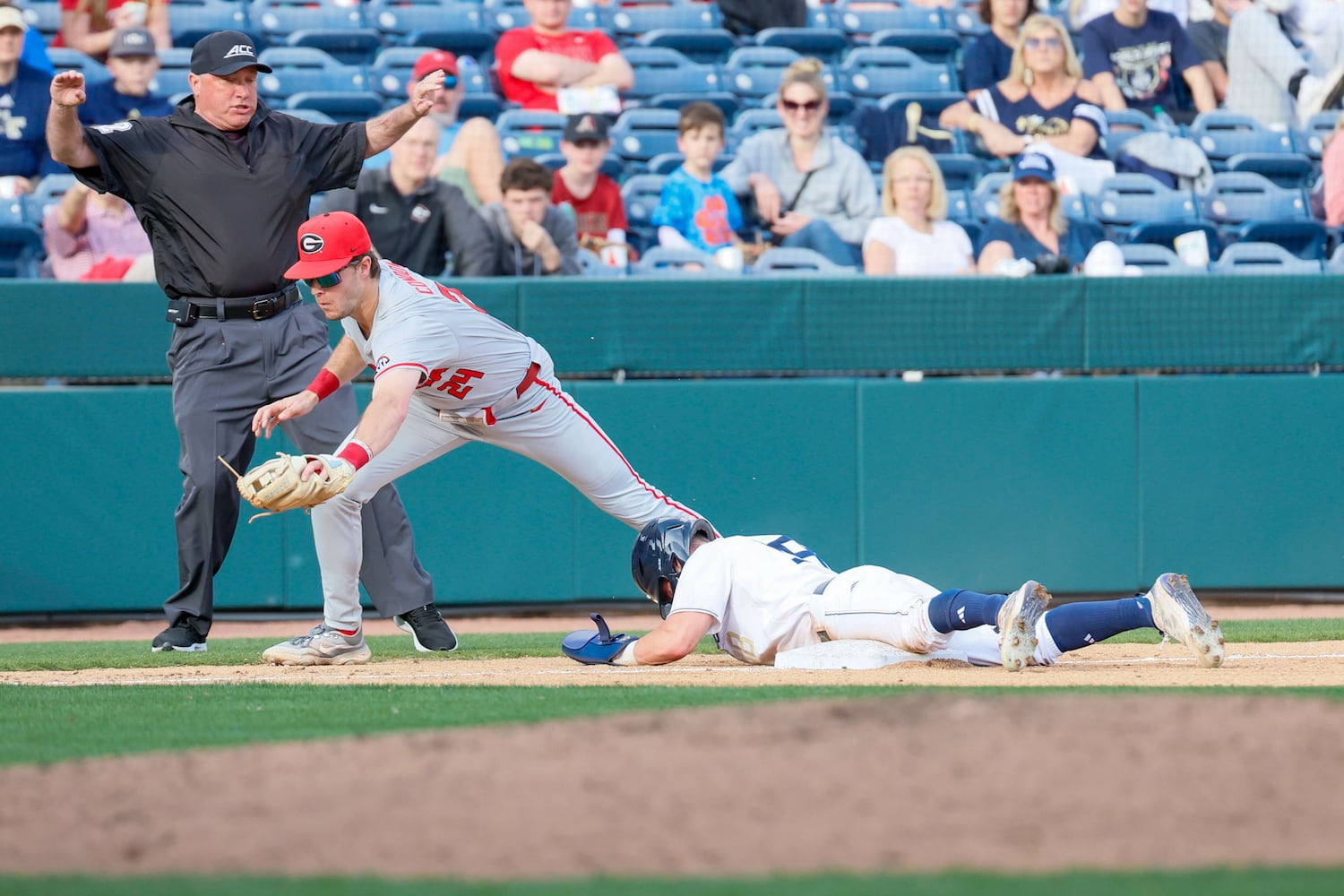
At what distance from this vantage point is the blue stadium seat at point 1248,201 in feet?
32.7

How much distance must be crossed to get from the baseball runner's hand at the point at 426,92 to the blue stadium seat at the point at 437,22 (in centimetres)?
510

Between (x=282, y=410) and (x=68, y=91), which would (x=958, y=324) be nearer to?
(x=282, y=410)

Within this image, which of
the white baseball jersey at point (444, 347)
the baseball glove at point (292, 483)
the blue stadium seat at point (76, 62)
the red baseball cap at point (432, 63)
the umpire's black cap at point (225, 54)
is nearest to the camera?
the baseball glove at point (292, 483)

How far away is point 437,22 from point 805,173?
3.15 metres

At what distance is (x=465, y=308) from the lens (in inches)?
219

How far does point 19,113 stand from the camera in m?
8.98

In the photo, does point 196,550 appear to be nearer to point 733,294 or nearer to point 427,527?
point 427,527

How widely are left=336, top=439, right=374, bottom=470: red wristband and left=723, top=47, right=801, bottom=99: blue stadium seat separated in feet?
21.2

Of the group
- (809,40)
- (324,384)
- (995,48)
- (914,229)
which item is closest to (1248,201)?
(995,48)

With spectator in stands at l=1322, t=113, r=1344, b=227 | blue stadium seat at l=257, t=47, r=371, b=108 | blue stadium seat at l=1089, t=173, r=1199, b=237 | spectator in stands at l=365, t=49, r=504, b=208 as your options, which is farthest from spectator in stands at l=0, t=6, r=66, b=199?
spectator in stands at l=1322, t=113, r=1344, b=227

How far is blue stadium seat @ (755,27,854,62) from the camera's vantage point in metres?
11.1

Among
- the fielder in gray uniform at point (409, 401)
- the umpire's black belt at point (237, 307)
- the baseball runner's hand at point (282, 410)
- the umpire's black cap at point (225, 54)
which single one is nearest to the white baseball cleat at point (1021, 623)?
→ the fielder in gray uniform at point (409, 401)

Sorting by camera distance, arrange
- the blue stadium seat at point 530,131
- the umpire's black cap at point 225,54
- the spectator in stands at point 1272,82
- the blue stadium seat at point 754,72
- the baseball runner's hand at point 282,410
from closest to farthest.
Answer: the baseball runner's hand at point 282,410 < the umpire's black cap at point 225,54 < the blue stadium seat at point 530,131 < the blue stadium seat at point 754,72 < the spectator in stands at point 1272,82

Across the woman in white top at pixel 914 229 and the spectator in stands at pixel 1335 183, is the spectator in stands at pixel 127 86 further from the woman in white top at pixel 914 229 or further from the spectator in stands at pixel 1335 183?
the spectator in stands at pixel 1335 183
